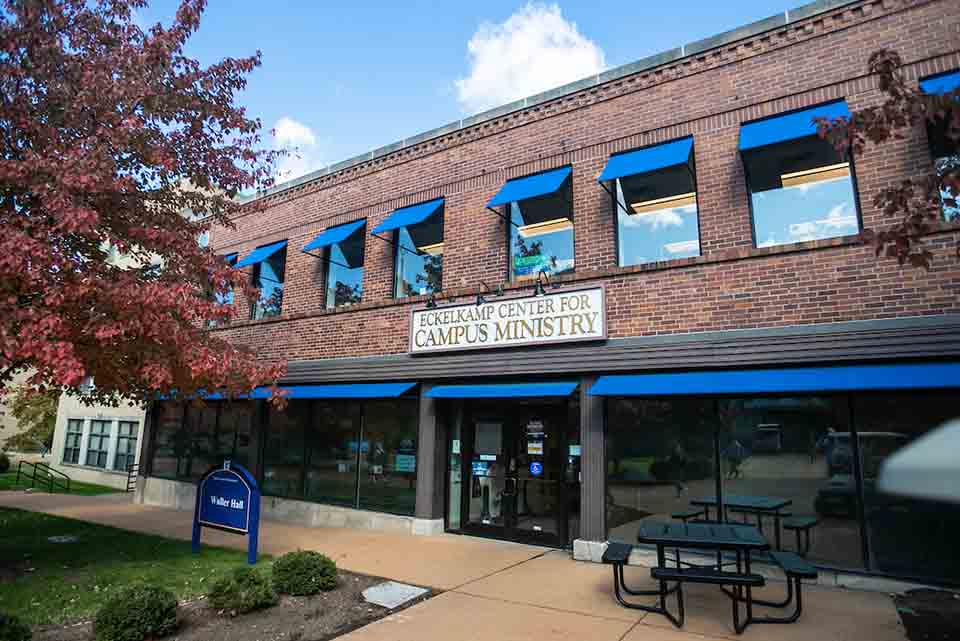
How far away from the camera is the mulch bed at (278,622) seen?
579cm

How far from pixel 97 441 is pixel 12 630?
21.7m

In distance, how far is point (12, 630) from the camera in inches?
192

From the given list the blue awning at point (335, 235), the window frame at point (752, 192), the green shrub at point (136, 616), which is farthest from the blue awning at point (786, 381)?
the blue awning at point (335, 235)

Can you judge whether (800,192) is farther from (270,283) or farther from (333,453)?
(270,283)

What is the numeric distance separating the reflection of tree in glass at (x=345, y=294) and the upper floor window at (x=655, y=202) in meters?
5.94

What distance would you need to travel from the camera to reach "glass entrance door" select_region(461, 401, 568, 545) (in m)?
9.77

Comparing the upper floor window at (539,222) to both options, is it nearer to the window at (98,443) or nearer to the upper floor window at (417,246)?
the upper floor window at (417,246)

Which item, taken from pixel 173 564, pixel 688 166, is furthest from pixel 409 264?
pixel 173 564

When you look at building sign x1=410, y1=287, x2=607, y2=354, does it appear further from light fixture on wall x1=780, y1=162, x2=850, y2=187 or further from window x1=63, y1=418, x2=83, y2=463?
window x1=63, y1=418, x2=83, y2=463

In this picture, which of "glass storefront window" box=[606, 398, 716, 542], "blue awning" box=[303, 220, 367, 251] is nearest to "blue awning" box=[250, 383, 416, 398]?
"blue awning" box=[303, 220, 367, 251]

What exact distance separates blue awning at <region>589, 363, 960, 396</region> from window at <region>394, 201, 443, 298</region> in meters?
4.33

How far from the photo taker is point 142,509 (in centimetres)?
1516

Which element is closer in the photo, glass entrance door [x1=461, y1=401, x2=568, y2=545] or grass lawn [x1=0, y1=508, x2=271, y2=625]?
grass lawn [x1=0, y1=508, x2=271, y2=625]

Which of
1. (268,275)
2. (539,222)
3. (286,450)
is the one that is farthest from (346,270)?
(539,222)
